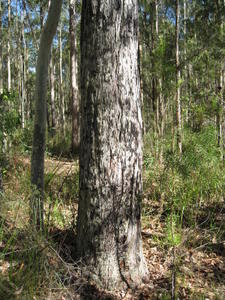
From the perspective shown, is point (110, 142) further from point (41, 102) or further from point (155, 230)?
point (155, 230)

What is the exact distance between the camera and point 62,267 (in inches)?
90.4

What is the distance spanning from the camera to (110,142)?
2213 mm

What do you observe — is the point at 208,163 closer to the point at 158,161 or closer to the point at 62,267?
the point at 158,161

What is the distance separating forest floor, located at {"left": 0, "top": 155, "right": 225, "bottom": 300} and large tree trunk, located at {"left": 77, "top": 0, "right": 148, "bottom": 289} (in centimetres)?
20

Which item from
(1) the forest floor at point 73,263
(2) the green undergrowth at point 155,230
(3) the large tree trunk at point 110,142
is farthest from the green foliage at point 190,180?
(3) the large tree trunk at point 110,142

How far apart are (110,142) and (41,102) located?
0.93 meters

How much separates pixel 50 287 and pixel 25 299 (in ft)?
0.70

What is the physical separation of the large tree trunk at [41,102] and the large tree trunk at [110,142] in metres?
0.40

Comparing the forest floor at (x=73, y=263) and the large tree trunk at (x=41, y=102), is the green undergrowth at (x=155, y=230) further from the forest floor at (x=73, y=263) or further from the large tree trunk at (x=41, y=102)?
the large tree trunk at (x=41, y=102)

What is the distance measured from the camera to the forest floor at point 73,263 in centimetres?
206

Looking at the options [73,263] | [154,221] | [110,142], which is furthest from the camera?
[154,221]

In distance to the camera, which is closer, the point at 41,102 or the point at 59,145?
the point at 41,102

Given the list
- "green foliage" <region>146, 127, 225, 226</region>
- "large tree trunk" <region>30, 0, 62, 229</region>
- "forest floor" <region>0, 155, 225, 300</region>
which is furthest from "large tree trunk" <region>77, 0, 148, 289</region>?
"green foliage" <region>146, 127, 225, 226</region>

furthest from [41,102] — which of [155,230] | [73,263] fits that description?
[155,230]
